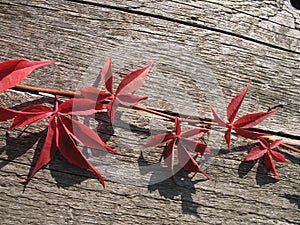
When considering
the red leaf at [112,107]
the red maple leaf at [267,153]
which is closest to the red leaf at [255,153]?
the red maple leaf at [267,153]

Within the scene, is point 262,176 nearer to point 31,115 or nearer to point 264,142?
point 264,142

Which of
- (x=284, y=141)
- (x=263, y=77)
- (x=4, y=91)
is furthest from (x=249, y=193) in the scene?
(x=4, y=91)

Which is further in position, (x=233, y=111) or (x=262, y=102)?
(x=262, y=102)

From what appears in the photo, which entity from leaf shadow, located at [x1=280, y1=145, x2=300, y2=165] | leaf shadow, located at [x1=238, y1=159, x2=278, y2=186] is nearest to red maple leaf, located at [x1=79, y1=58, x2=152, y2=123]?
leaf shadow, located at [x1=238, y1=159, x2=278, y2=186]

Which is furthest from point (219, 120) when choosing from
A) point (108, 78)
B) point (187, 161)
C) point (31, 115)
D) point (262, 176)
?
point (31, 115)

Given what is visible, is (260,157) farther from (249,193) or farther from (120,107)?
(120,107)

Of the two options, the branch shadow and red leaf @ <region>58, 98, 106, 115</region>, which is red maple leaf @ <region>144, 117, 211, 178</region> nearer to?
red leaf @ <region>58, 98, 106, 115</region>

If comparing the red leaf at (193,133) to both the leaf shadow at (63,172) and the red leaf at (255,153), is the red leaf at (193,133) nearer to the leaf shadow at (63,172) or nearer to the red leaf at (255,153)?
the red leaf at (255,153)
